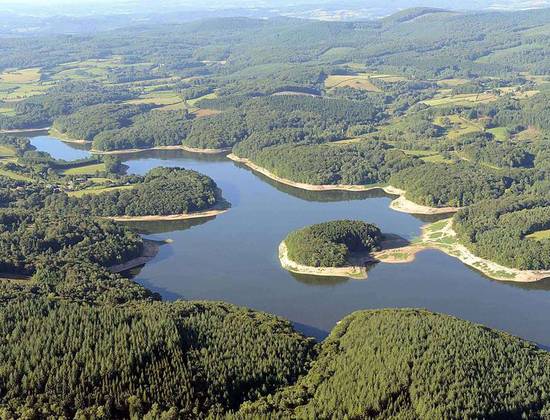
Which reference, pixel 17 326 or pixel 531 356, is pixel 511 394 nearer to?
pixel 531 356

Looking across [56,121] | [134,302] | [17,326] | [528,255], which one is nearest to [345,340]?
[134,302]

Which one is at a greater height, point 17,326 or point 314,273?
point 17,326

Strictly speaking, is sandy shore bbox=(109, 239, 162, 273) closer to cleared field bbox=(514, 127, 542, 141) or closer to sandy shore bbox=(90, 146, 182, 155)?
sandy shore bbox=(90, 146, 182, 155)

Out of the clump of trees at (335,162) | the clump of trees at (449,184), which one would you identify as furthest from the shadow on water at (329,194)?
the clump of trees at (449,184)

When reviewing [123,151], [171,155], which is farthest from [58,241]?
[123,151]

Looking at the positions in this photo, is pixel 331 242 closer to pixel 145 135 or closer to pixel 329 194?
pixel 329 194

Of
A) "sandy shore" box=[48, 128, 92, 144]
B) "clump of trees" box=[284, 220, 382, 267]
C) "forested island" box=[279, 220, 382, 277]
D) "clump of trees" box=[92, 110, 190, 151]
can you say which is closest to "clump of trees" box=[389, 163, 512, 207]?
"clump of trees" box=[284, 220, 382, 267]

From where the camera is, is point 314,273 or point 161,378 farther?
point 314,273

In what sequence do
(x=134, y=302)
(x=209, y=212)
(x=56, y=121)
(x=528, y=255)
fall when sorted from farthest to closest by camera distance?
(x=56, y=121) < (x=209, y=212) < (x=528, y=255) < (x=134, y=302)

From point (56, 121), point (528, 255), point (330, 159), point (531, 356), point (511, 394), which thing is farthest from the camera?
point (56, 121)
